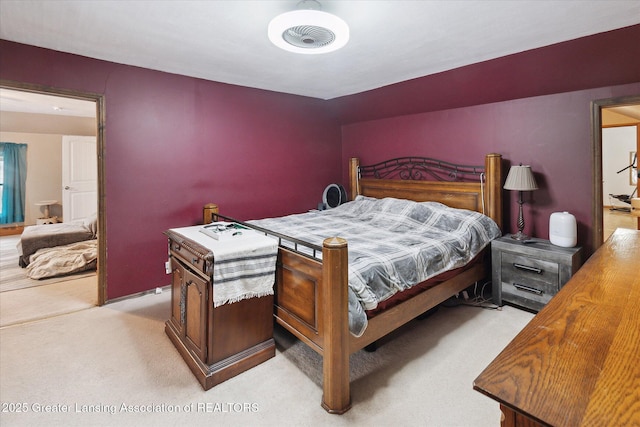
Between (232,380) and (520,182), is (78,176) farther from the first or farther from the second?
(520,182)

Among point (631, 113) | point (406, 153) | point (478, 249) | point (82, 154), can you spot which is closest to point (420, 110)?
point (406, 153)

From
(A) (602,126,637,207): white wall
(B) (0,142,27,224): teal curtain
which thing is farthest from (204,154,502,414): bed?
(A) (602,126,637,207): white wall

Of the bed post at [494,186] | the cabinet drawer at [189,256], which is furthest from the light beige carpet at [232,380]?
the bed post at [494,186]

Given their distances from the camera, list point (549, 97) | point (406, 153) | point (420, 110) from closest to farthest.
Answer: point (549, 97) < point (420, 110) < point (406, 153)

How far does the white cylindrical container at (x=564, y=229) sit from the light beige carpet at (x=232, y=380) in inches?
29.6

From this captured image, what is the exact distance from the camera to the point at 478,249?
292 cm

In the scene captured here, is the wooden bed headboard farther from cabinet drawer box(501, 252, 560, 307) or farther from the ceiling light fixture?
the ceiling light fixture

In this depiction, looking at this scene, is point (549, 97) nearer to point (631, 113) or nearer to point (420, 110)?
point (420, 110)

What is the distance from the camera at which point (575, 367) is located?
0.71 metres

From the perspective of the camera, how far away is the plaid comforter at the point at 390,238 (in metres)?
1.96

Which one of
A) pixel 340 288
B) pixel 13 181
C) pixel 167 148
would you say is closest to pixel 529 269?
pixel 340 288

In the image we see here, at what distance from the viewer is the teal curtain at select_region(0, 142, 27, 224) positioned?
6.11 metres

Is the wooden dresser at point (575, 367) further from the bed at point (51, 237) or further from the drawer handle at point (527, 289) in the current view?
the bed at point (51, 237)

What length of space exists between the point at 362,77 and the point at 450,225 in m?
1.78
